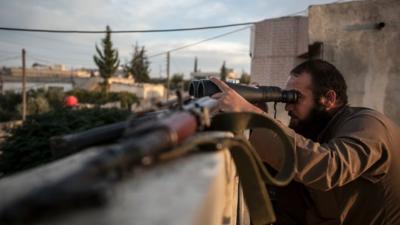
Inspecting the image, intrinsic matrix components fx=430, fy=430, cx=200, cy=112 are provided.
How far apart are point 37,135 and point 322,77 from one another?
8287mm

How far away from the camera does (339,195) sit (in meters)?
2.07

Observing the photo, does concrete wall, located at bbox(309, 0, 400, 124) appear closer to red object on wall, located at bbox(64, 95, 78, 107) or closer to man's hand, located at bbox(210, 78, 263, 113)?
man's hand, located at bbox(210, 78, 263, 113)

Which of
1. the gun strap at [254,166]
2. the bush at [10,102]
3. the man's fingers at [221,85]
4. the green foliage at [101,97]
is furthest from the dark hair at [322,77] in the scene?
the green foliage at [101,97]

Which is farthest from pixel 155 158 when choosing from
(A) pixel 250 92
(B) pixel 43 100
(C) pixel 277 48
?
(B) pixel 43 100

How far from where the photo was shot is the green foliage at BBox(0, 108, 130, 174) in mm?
8780

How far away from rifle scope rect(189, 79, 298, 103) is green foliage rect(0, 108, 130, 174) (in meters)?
6.57

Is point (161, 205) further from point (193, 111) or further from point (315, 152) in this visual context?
point (315, 152)

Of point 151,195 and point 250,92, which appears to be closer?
point 151,195

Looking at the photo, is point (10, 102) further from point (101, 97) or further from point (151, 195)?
point (151, 195)

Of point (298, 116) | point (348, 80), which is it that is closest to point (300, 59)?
point (348, 80)

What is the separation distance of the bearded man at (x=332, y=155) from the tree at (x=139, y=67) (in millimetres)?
55965

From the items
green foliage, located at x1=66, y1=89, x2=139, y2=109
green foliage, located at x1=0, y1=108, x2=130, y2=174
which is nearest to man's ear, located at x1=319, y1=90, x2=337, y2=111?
green foliage, located at x1=0, y1=108, x2=130, y2=174

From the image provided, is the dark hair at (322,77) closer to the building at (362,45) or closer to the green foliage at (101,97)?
the building at (362,45)

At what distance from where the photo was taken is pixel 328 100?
2354mm
